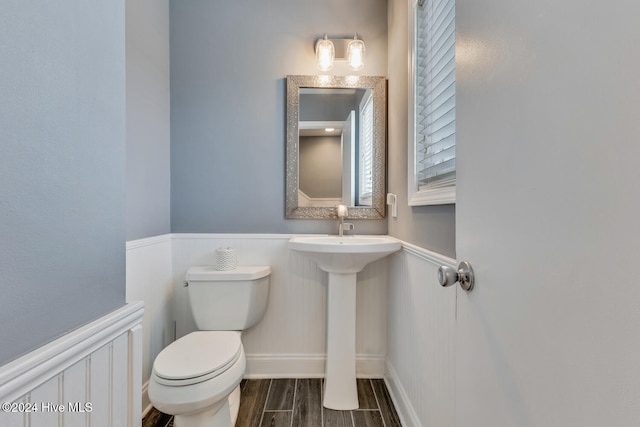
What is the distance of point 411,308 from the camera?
4.58 feet

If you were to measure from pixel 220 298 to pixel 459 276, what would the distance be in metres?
1.37

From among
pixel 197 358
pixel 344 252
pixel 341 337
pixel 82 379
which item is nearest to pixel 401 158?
pixel 344 252

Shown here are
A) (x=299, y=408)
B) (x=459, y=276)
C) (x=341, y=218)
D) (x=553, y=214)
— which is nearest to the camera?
(x=553, y=214)

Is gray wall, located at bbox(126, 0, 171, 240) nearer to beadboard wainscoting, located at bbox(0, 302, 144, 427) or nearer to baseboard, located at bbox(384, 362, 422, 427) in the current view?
beadboard wainscoting, located at bbox(0, 302, 144, 427)

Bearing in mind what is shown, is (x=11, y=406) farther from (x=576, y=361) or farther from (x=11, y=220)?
(x=576, y=361)

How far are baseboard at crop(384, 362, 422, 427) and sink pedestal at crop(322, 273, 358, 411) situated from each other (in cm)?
21

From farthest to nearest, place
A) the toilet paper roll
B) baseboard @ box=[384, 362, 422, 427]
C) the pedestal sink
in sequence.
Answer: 1. the toilet paper roll
2. the pedestal sink
3. baseboard @ box=[384, 362, 422, 427]

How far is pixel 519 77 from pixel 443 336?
0.87 metres

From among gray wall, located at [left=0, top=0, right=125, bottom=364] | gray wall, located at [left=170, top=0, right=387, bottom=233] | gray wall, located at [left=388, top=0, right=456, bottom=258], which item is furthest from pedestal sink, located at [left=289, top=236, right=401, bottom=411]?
gray wall, located at [left=0, top=0, right=125, bottom=364]

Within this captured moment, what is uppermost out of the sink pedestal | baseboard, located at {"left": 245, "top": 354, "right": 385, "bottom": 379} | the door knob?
the door knob

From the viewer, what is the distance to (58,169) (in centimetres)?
48

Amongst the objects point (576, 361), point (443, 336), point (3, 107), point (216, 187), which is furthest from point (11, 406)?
point (216, 187)

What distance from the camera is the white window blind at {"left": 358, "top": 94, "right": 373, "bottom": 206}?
1915mm

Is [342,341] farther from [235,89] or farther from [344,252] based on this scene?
[235,89]
